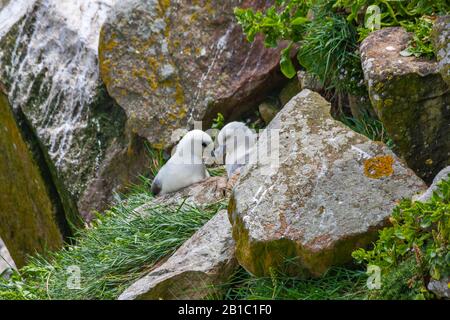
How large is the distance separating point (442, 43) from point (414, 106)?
17.7 inches

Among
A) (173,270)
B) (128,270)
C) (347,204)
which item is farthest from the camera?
(128,270)

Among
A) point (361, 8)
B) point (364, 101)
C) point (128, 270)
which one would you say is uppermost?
point (361, 8)

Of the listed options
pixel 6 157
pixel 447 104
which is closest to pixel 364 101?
pixel 447 104

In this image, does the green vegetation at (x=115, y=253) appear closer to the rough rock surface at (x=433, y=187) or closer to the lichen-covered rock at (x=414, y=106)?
the lichen-covered rock at (x=414, y=106)

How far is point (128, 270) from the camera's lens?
19.6 ft

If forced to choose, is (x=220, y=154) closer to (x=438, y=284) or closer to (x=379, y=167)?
(x=379, y=167)

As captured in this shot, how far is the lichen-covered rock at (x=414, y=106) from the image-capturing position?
534cm

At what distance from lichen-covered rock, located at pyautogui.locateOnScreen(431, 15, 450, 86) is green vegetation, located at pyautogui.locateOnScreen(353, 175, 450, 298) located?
0.80 metres

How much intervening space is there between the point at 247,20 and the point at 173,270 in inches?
74.2

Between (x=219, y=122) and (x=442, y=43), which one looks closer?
(x=442, y=43)

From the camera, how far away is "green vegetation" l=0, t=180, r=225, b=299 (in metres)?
5.93

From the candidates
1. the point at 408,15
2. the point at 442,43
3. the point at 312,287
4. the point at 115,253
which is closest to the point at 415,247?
the point at 312,287

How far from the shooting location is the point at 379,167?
5.10 meters
